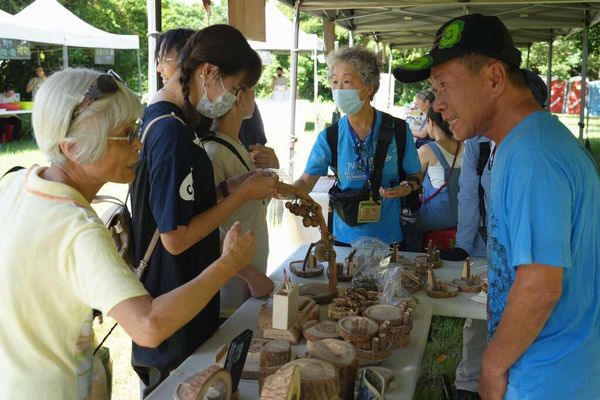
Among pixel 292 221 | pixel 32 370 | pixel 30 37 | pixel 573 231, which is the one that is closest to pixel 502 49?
pixel 573 231

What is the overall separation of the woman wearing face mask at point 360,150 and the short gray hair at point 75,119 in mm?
1939

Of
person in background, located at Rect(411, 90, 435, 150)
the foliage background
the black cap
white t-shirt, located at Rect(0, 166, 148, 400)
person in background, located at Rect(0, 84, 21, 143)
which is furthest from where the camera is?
the foliage background

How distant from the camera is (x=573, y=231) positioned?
54.2 inches

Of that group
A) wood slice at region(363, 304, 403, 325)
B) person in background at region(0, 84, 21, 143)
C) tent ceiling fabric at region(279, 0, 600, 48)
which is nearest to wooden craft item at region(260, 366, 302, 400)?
wood slice at region(363, 304, 403, 325)

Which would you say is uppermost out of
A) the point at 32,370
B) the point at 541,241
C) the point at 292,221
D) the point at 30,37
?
the point at 30,37

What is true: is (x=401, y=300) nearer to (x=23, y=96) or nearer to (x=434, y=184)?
(x=434, y=184)

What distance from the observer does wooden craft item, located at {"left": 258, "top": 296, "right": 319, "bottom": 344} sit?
1893mm

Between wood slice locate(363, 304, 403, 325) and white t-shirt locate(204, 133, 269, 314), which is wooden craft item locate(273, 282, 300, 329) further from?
white t-shirt locate(204, 133, 269, 314)

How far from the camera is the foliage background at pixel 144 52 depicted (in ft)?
60.6

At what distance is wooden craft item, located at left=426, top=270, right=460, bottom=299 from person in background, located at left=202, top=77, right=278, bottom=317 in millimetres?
668

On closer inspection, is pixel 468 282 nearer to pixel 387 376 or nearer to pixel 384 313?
pixel 384 313

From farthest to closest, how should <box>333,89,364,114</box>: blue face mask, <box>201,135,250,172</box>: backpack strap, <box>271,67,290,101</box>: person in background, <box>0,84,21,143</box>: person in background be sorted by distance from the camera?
<box>271,67,290,101</box>: person in background
<box>0,84,21,143</box>: person in background
<box>333,89,364,114</box>: blue face mask
<box>201,135,250,172</box>: backpack strap

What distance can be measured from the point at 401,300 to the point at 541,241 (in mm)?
916

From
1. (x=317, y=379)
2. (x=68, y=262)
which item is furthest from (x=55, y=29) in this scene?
(x=317, y=379)
